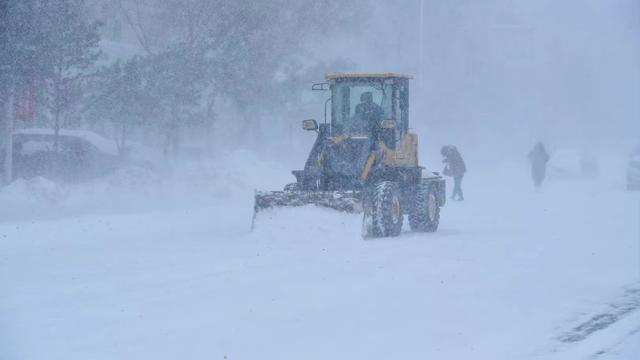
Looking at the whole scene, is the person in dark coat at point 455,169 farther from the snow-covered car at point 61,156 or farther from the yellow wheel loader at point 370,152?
the yellow wheel loader at point 370,152

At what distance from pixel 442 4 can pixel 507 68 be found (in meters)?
14.6

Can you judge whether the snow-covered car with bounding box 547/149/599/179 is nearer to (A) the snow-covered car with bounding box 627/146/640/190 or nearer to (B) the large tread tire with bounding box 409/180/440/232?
(A) the snow-covered car with bounding box 627/146/640/190

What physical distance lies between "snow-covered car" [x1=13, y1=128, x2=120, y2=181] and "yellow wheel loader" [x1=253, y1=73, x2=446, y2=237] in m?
10.2

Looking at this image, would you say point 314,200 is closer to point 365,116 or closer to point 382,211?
point 382,211

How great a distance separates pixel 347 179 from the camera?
1722 cm

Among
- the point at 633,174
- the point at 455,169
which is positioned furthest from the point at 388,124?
the point at 633,174

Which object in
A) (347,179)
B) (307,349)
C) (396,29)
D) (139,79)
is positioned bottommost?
(307,349)

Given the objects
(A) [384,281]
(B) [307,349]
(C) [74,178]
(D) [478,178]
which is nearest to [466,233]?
(A) [384,281]

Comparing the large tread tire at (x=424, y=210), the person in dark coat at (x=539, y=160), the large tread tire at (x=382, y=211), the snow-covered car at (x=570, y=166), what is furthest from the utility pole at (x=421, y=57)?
the large tread tire at (x=382, y=211)

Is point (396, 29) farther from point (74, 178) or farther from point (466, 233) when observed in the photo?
point (466, 233)

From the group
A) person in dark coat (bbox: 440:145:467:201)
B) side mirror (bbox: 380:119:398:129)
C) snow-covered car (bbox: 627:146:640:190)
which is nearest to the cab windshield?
side mirror (bbox: 380:119:398:129)

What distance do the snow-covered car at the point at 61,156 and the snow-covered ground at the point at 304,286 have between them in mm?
3821

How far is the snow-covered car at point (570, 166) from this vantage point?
42.7 meters

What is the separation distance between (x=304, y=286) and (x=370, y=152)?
6.42 meters
